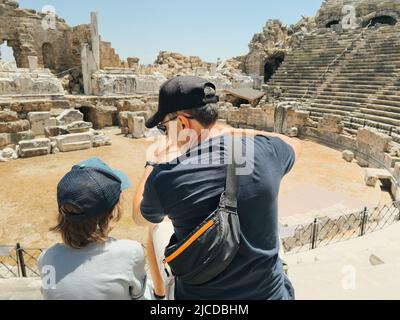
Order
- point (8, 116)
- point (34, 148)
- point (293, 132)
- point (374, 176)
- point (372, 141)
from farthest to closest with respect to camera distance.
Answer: point (293, 132), point (8, 116), point (34, 148), point (372, 141), point (374, 176)

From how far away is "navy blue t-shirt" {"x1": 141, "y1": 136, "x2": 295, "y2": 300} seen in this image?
140cm

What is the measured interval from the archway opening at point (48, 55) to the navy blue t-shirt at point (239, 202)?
25.4 m

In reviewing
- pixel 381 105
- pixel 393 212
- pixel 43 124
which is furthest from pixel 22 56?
pixel 393 212

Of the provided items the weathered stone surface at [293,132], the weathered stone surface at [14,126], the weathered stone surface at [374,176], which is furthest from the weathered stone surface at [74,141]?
the weathered stone surface at [374,176]

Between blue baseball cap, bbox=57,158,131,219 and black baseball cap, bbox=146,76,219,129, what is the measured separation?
0.52 m

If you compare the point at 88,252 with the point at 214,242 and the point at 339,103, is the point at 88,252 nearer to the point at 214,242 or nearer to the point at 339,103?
the point at 214,242

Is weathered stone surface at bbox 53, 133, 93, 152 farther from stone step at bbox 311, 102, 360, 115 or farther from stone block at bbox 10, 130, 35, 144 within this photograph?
stone step at bbox 311, 102, 360, 115

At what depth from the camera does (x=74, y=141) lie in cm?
1273

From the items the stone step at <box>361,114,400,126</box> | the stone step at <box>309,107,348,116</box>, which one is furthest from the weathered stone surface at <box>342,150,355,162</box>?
the stone step at <box>309,107,348,116</box>

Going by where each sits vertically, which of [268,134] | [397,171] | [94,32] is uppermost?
[94,32]

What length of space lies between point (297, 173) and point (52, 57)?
21.2 metres

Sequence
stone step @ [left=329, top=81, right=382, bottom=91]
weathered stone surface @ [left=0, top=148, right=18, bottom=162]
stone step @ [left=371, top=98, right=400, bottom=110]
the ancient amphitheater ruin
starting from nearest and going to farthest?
weathered stone surface @ [left=0, top=148, right=18, bottom=162] < the ancient amphitheater ruin < stone step @ [left=371, top=98, right=400, bottom=110] < stone step @ [left=329, top=81, right=382, bottom=91]

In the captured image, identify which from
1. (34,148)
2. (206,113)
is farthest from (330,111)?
(206,113)

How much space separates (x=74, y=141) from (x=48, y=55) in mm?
14039
